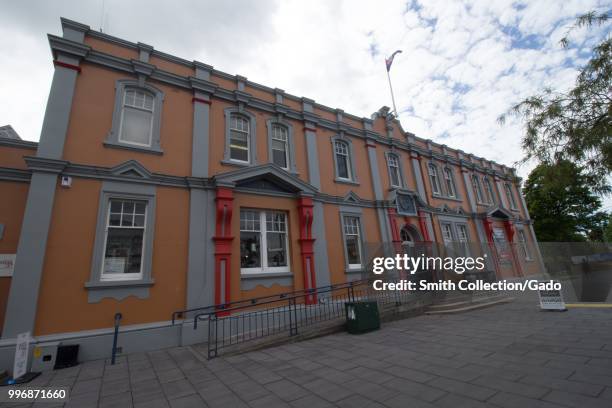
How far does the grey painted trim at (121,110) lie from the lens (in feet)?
25.7

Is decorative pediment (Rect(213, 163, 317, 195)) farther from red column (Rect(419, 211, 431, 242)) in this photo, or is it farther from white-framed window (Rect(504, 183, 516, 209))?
white-framed window (Rect(504, 183, 516, 209))

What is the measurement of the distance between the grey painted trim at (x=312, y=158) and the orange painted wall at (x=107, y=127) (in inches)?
185

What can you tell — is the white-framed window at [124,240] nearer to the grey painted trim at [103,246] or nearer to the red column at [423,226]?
the grey painted trim at [103,246]

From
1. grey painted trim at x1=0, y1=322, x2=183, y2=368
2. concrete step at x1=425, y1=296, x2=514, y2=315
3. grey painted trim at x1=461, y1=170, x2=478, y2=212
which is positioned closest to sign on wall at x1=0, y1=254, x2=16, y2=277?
grey painted trim at x1=0, y1=322, x2=183, y2=368

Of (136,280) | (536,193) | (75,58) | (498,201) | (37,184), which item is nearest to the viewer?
(37,184)

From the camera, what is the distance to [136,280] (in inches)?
279

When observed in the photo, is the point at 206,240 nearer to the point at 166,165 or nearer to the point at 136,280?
the point at 136,280

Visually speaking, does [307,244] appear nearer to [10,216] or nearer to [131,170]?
[131,170]

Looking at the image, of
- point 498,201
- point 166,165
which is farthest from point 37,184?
point 498,201

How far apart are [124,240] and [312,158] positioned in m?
7.34

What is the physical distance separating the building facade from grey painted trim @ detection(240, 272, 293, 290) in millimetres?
48

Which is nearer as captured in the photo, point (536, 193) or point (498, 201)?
point (498, 201)

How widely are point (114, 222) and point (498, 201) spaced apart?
2380 cm

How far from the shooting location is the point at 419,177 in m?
15.5
